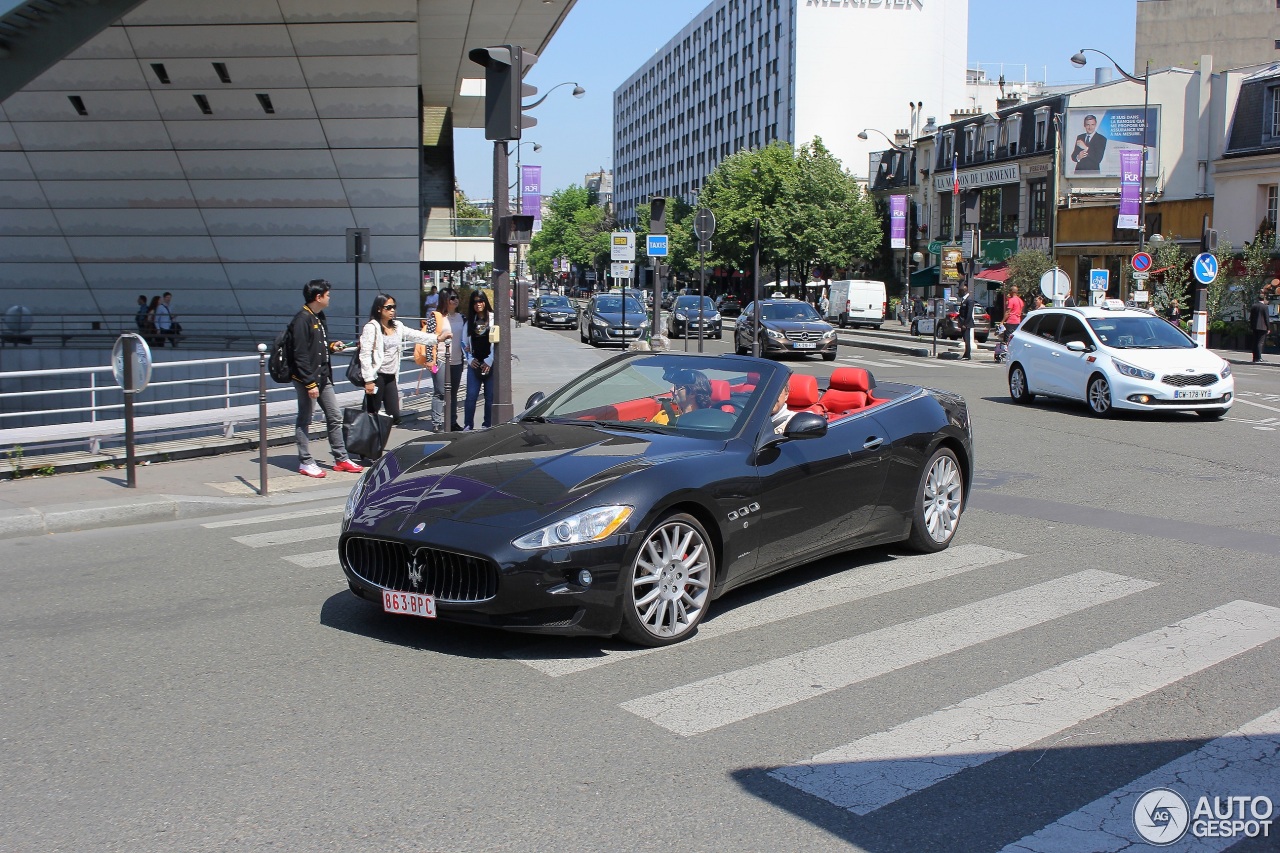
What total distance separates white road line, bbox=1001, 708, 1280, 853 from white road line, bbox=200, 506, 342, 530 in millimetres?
7045

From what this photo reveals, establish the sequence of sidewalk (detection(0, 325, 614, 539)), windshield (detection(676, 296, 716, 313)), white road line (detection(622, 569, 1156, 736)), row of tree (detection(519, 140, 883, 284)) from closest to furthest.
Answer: white road line (detection(622, 569, 1156, 736)) < sidewalk (detection(0, 325, 614, 539)) < windshield (detection(676, 296, 716, 313)) < row of tree (detection(519, 140, 883, 284))

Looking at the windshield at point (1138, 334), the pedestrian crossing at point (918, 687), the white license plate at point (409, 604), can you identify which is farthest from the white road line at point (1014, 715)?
the windshield at point (1138, 334)

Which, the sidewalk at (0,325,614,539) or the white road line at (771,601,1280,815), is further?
the sidewalk at (0,325,614,539)

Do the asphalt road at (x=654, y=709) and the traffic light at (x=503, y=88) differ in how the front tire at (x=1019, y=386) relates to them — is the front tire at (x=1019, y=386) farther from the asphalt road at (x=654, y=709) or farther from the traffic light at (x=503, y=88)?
the asphalt road at (x=654, y=709)

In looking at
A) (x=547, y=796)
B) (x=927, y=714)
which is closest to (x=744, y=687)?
(x=927, y=714)

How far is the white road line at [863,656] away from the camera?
16.2ft

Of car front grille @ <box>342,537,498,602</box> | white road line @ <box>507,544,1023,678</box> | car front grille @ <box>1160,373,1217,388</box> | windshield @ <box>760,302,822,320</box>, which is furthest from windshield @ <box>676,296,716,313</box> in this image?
car front grille @ <box>342,537,498,602</box>

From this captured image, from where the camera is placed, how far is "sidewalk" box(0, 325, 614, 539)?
30.6ft

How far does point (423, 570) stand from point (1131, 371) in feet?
44.9

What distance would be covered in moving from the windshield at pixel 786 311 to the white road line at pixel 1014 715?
25.6m

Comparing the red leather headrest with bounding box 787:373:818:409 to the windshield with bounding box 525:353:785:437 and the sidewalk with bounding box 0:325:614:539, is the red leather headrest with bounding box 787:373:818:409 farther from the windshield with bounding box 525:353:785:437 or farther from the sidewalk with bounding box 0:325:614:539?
the sidewalk with bounding box 0:325:614:539

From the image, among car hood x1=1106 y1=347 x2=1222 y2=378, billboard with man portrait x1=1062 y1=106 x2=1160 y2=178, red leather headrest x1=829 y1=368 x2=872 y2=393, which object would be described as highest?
billboard with man portrait x1=1062 y1=106 x2=1160 y2=178

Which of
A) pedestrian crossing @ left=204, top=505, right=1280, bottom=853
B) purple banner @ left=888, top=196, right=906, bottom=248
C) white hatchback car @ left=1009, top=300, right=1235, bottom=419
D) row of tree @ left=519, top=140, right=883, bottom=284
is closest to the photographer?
pedestrian crossing @ left=204, top=505, right=1280, bottom=853

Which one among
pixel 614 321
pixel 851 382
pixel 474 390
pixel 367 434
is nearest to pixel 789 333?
pixel 614 321
